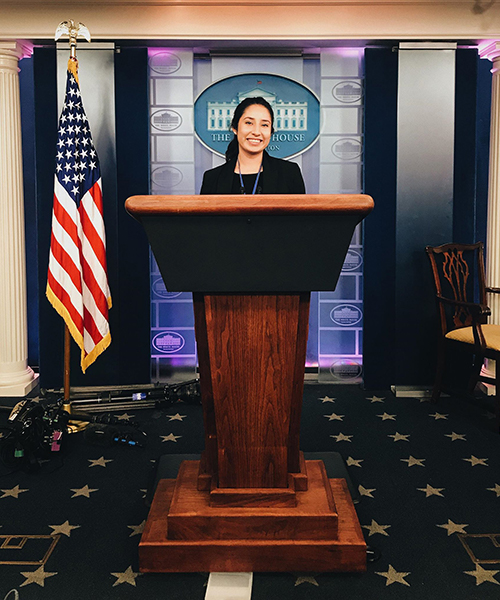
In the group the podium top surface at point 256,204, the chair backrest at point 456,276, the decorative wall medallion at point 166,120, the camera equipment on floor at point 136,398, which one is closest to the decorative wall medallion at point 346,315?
the chair backrest at point 456,276

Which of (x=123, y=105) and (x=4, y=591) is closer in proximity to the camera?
(x=4, y=591)

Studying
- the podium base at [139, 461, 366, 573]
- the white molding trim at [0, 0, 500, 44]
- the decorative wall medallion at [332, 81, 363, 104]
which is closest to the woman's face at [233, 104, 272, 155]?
the podium base at [139, 461, 366, 573]

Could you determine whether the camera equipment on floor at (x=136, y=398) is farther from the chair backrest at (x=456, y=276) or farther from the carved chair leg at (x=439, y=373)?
the chair backrest at (x=456, y=276)

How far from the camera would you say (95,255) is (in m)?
3.43

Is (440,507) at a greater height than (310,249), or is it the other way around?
(310,249)

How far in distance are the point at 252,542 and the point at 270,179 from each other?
149 cm

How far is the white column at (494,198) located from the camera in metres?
3.79

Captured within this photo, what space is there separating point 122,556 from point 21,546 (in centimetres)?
39

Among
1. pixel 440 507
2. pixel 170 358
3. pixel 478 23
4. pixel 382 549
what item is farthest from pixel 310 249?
pixel 478 23

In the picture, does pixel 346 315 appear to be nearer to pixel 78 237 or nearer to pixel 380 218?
pixel 380 218

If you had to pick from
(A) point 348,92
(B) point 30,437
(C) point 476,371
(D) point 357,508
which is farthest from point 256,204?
(A) point 348,92

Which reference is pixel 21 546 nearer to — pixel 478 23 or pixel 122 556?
pixel 122 556

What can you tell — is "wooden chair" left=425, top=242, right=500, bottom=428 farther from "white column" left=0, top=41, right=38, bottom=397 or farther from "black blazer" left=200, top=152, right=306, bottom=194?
"white column" left=0, top=41, right=38, bottom=397

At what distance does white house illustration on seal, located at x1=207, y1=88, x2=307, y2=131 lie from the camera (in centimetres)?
399
